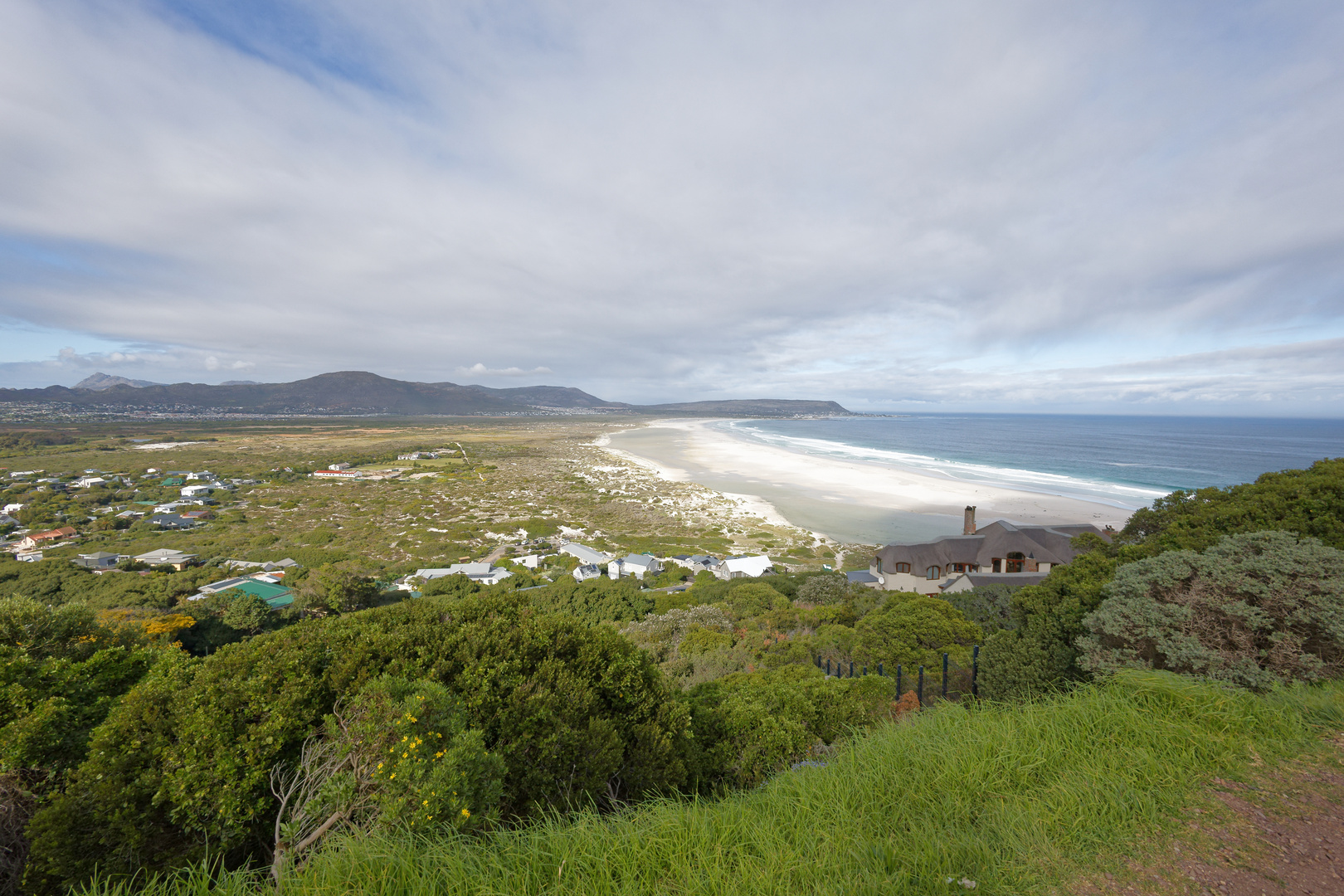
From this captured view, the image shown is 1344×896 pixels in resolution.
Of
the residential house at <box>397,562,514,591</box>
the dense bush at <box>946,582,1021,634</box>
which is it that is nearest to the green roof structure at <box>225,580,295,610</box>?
the residential house at <box>397,562,514,591</box>

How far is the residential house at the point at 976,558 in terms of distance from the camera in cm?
2147

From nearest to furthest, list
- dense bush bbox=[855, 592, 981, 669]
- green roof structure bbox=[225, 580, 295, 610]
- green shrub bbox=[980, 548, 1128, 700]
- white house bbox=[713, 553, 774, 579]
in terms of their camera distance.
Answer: green shrub bbox=[980, 548, 1128, 700], dense bush bbox=[855, 592, 981, 669], green roof structure bbox=[225, 580, 295, 610], white house bbox=[713, 553, 774, 579]

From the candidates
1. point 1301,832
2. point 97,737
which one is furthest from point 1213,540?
point 97,737

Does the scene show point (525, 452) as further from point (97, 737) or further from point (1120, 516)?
point (97, 737)

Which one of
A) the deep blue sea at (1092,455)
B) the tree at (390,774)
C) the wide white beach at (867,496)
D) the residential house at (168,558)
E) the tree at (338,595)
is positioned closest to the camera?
the tree at (390,774)

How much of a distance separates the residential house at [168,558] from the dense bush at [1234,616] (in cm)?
3702

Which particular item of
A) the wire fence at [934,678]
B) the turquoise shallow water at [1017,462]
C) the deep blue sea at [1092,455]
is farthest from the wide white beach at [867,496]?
the wire fence at [934,678]

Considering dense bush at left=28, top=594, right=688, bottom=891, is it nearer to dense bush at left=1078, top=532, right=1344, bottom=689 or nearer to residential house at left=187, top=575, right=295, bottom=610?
dense bush at left=1078, top=532, right=1344, bottom=689

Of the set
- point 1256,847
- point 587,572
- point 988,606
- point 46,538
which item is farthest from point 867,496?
point 46,538

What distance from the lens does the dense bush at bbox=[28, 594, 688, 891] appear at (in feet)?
10.3

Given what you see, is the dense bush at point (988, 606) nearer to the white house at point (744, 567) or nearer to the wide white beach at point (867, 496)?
the white house at point (744, 567)

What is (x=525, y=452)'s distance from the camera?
81.6m

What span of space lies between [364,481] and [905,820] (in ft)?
206

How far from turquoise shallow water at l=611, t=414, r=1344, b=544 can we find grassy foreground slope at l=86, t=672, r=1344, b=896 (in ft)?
93.2
